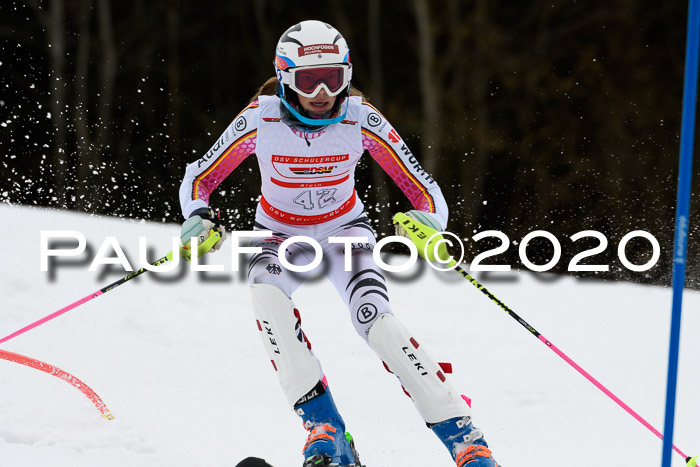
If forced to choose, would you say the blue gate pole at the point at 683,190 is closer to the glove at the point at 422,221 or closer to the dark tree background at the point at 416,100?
the glove at the point at 422,221

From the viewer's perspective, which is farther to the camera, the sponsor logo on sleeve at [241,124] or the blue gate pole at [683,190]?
the sponsor logo on sleeve at [241,124]

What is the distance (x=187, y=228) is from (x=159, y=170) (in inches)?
625

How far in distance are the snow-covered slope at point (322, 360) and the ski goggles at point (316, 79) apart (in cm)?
175

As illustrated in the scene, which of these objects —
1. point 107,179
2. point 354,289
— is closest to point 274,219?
point 354,289

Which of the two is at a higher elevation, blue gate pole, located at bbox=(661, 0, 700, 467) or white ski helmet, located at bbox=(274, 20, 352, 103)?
white ski helmet, located at bbox=(274, 20, 352, 103)

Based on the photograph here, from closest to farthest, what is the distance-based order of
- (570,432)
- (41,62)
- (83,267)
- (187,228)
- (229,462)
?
(187,228) < (229,462) < (570,432) < (83,267) < (41,62)

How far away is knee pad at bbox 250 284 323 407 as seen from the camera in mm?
3400

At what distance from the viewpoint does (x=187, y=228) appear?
355cm

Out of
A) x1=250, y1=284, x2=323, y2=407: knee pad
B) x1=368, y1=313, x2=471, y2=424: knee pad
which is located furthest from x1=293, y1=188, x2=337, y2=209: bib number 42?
x1=368, y1=313, x2=471, y2=424: knee pad

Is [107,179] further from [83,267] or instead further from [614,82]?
[83,267]

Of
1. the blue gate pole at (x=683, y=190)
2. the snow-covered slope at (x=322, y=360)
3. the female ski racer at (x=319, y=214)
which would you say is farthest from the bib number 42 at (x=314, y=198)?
the blue gate pole at (x=683, y=190)

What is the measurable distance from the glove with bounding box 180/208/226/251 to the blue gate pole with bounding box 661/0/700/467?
1826 millimetres

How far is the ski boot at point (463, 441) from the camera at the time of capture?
3225mm

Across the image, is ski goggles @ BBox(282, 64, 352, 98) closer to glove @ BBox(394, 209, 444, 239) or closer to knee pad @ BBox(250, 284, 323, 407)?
glove @ BBox(394, 209, 444, 239)
